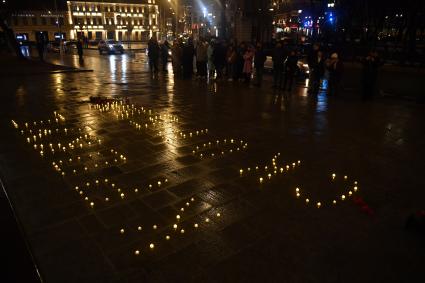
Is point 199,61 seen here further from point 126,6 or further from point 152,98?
point 126,6

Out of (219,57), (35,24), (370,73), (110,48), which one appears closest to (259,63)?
(219,57)

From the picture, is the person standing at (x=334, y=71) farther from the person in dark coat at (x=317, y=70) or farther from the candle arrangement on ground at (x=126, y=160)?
the candle arrangement on ground at (x=126, y=160)

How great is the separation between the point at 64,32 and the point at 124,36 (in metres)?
17.9

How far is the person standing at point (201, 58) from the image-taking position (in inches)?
607

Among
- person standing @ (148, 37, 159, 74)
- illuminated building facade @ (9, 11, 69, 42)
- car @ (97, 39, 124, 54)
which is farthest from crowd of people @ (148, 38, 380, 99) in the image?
illuminated building facade @ (9, 11, 69, 42)

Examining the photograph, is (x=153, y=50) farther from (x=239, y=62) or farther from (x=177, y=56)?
(x=239, y=62)

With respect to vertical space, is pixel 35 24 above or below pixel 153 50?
above

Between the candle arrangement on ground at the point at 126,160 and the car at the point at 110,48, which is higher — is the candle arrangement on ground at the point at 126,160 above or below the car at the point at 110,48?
below

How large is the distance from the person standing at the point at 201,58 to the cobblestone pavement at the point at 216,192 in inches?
271

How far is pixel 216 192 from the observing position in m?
4.65

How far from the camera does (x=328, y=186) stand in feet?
16.0

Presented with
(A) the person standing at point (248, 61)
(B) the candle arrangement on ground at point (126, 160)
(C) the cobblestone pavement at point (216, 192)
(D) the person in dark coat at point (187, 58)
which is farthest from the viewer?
(D) the person in dark coat at point (187, 58)

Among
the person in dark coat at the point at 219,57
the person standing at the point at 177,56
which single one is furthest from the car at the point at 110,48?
the person in dark coat at the point at 219,57

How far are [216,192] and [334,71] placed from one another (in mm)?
8721
